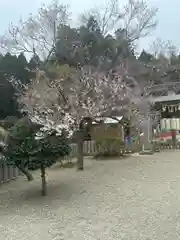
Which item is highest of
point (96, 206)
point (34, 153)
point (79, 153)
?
point (34, 153)

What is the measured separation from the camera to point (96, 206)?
6.79 meters

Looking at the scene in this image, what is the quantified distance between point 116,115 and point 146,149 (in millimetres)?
3093

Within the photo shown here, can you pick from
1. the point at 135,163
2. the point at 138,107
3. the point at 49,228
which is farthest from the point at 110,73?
the point at 49,228

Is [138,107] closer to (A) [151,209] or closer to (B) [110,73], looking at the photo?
(B) [110,73]

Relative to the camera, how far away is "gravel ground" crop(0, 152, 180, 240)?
17.0 ft

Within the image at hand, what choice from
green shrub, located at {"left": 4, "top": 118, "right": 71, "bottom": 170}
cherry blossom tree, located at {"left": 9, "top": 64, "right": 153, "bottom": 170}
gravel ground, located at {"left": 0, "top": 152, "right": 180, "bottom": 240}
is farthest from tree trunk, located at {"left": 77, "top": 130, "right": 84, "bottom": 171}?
green shrub, located at {"left": 4, "top": 118, "right": 71, "bottom": 170}

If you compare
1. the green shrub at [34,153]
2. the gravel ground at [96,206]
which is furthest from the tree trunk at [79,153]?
the green shrub at [34,153]

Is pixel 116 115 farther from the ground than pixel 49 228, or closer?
farther from the ground

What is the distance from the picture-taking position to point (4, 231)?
18.2 ft

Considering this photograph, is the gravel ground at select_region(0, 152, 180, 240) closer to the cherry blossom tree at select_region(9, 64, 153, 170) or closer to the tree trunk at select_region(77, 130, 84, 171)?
the tree trunk at select_region(77, 130, 84, 171)

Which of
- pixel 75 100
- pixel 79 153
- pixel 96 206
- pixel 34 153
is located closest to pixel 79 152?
pixel 79 153

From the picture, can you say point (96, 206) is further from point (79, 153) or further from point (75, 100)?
point (75, 100)

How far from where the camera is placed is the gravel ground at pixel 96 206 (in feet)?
17.0

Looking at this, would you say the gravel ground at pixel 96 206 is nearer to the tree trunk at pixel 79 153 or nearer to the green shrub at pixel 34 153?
the tree trunk at pixel 79 153
